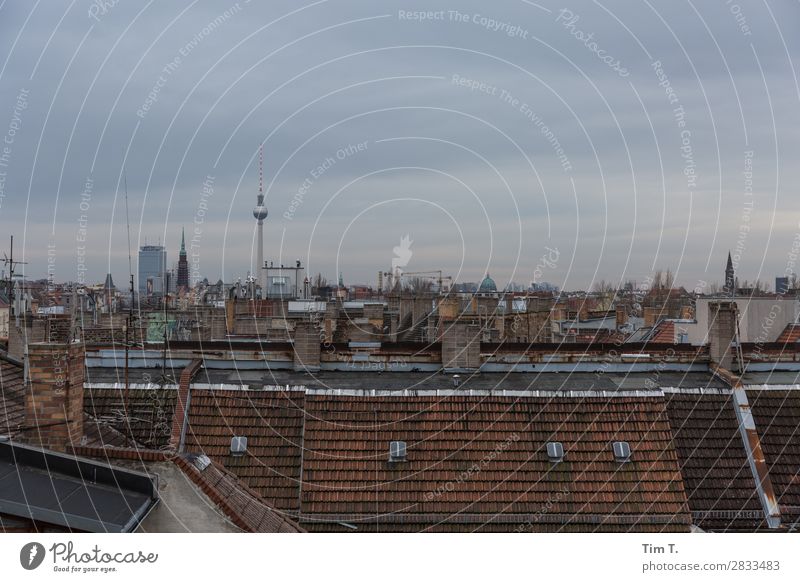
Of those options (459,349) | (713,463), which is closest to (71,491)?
(713,463)

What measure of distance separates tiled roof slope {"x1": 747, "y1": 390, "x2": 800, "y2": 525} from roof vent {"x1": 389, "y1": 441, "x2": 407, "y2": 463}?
299 inches

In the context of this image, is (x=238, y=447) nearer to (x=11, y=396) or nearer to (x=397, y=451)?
(x=397, y=451)

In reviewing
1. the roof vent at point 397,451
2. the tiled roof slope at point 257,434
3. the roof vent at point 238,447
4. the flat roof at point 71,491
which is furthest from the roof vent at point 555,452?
the flat roof at point 71,491

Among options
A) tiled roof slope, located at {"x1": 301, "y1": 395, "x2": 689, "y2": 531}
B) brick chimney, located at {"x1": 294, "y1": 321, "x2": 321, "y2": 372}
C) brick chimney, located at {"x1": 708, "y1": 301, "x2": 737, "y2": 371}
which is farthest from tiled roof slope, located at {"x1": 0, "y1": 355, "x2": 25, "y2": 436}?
brick chimney, located at {"x1": 708, "y1": 301, "x2": 737, "y2": 371}

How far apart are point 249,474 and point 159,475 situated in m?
6.25

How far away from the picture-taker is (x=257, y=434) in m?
16.9

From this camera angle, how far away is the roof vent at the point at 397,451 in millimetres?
16406

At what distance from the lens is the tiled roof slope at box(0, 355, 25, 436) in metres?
11.9

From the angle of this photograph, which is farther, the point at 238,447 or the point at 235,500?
the point at 238,447

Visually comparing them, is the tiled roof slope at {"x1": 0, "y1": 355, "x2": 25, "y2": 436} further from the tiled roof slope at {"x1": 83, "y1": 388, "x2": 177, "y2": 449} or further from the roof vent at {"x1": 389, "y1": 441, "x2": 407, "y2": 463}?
the roof vent at {"x1": 389, "y1": 441, "x2": 407, "y2": 463}

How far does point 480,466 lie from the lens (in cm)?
1641

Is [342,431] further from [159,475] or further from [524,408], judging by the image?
[159,475]

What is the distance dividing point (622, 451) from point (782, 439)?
3870 millimetres
